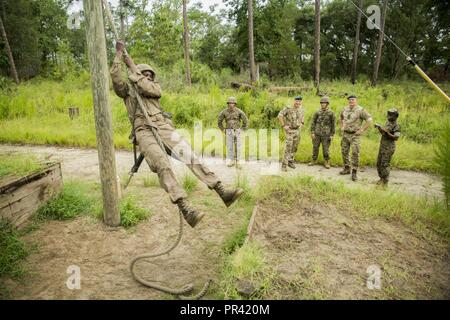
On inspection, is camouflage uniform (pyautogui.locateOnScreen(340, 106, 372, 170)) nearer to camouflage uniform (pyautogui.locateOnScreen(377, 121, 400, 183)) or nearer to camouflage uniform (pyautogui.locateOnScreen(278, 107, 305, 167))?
camouflage uniform (pyautogui.locateOnScreen(377, 121, 400, 183))

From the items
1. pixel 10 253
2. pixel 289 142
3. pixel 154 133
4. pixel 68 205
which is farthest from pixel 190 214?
pixel 289 142

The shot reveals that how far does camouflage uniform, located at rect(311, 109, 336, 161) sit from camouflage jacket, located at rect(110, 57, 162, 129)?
5.08 metres

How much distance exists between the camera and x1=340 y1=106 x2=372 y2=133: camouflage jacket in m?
7.75

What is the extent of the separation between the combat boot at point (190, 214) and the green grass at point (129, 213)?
1.55 m

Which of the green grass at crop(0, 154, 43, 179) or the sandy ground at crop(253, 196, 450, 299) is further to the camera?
the green grass at crop(0, 154, 43, 179)

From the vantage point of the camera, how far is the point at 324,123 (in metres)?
8.63

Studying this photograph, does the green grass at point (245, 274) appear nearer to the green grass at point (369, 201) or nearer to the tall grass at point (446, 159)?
the green grass at point (369, 201)

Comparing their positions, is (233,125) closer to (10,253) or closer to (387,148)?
(387,148)

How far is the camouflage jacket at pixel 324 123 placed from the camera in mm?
8547

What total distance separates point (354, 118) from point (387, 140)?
106cm

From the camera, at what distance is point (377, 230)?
4.65 meters

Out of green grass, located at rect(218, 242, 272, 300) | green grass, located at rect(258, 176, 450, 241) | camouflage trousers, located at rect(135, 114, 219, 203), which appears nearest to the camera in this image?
green grass, located at rect(218, 242, 272, 300)

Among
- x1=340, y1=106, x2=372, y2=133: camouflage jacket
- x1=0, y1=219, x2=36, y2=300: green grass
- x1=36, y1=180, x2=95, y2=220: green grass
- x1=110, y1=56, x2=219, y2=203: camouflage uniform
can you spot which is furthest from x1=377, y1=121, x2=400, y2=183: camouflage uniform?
x1=0, y1=219, x2=36, y2=300: green grass
